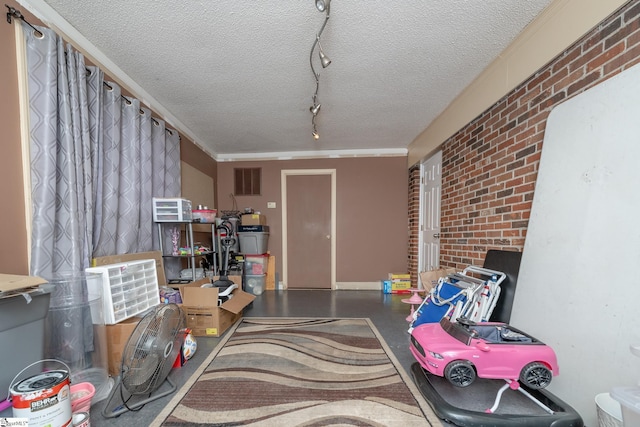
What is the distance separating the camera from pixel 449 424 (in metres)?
1.31

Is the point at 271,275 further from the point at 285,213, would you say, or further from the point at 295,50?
the point at 295,50

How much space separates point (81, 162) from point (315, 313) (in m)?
2.62

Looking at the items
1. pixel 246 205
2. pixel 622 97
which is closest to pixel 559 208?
pixel 622 97

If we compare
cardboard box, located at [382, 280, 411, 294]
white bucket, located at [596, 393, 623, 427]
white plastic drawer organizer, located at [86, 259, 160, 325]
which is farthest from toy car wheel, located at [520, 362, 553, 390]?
cardboard box, located at [382, 280, 411, 294]

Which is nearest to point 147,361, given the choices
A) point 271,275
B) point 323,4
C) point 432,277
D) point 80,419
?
point 80,419

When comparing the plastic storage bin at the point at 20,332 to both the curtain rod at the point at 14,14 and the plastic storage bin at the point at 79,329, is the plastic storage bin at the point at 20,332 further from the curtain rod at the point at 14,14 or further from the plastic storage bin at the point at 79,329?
the curtain rod at the point at 14,14

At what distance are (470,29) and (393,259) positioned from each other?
11.0ft

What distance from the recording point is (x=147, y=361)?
4.51 feet

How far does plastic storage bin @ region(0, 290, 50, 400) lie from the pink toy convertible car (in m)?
2.01

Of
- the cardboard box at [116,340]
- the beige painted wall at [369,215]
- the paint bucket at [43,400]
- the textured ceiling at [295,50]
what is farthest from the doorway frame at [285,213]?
the paint bucket at [43,400]

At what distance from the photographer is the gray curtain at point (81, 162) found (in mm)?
1498

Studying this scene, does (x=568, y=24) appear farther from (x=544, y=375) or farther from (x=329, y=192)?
(x=329, y=192)

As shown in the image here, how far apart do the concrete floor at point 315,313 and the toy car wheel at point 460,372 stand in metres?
0.44

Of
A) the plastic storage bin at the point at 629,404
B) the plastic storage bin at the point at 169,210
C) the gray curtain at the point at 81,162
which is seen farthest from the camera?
the plastic storage bin at the point at 169,210
